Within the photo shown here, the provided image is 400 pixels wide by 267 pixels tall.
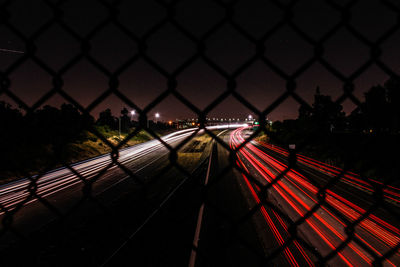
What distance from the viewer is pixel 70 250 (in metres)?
9.75

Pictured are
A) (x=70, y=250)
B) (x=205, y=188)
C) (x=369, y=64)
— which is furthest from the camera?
(x=70, y=250)

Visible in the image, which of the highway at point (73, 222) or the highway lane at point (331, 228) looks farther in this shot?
the highway at point (73, 222)

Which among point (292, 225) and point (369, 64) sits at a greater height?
point (369, 64)

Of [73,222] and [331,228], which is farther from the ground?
[331,228]

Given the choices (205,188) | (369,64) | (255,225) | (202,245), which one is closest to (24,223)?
(202,245)

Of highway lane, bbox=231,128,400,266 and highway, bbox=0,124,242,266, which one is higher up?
highway lane, bbox=231,128,400,266

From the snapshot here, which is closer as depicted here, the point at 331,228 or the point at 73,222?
the point at 331,228

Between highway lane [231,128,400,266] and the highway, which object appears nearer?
highway lane [231,128,400,266]

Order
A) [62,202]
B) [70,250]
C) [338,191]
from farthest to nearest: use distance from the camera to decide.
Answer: [338,191], [62,202], [70,250]

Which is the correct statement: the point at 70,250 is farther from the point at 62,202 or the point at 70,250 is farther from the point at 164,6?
the point at 164,6

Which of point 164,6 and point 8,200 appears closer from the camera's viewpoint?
point 164,6

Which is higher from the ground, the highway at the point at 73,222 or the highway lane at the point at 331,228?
the highway lane at the point at 331,228

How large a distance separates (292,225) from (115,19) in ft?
6.15

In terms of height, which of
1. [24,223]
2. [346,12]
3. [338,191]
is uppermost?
[346,12]
